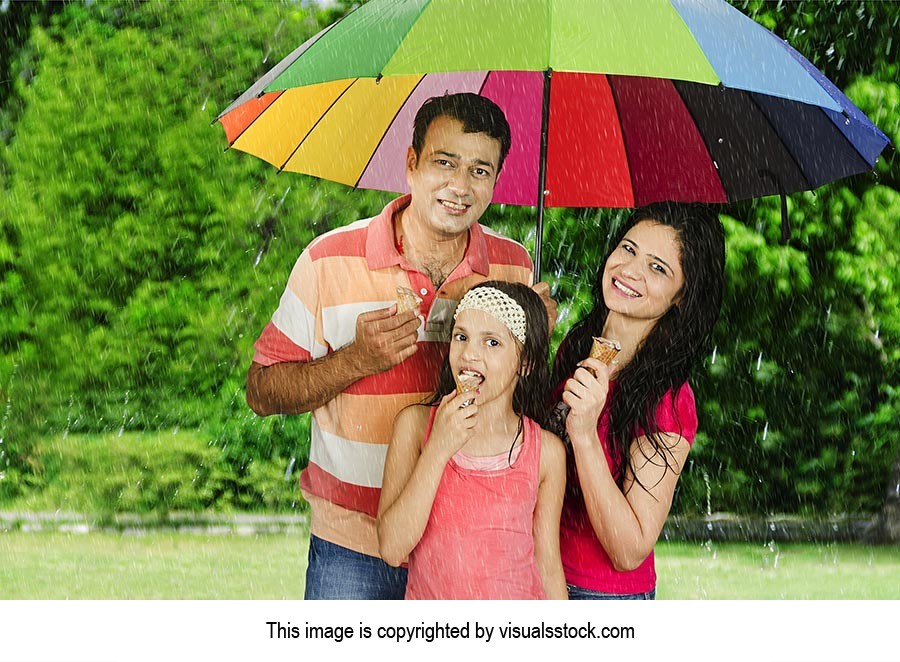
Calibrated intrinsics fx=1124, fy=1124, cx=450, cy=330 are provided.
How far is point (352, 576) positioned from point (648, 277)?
146 cm

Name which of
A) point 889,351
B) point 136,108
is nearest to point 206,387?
point 136,108

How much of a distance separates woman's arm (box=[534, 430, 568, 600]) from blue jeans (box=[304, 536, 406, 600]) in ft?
1.98

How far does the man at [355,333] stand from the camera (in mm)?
3865

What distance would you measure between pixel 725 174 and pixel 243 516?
7.18m

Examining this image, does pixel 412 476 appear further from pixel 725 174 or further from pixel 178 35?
pixel 178 35

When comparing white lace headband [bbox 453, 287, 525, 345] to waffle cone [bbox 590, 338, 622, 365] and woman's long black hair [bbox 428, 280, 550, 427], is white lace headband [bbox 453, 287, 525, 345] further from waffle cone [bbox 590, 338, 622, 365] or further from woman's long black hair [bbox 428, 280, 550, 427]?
waffle cone [bbox 590, 338, 622, 365]

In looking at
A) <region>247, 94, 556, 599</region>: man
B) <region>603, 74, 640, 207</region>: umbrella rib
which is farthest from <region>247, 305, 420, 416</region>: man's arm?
<region>603, 74, 640, 207</region>: umbrella rib

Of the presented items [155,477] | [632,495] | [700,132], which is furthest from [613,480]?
[155,477]

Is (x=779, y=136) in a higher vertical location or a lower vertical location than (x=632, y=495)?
higher

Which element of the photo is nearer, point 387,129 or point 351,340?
point 351,340

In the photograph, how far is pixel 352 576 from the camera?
3955 mm

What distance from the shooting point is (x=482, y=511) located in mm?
3609

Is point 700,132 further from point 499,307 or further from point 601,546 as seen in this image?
point 601,546

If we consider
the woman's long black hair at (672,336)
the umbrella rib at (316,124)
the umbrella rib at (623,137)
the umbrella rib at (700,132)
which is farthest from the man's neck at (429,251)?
the umbrella rib at (700,132)
